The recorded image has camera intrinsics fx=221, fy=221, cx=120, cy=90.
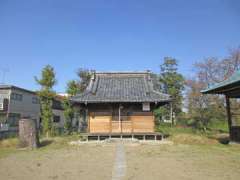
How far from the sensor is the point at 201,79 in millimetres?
28500

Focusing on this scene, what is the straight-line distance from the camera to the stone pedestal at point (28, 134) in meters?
13.0

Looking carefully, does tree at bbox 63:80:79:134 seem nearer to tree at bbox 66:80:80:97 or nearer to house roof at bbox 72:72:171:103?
tree at bbox 66:80:80:97

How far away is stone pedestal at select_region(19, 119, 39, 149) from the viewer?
42.7ft

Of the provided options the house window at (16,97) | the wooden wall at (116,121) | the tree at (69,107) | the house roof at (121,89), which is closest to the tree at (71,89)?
the tree at (69,107)

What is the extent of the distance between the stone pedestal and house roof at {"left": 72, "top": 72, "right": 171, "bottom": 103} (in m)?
3.43

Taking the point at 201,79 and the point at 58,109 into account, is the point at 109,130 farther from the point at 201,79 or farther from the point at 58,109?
the point at 58,109

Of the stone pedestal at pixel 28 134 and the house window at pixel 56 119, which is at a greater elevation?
the house window at pixel 56 119

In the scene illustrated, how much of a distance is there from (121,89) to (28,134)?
7784mm

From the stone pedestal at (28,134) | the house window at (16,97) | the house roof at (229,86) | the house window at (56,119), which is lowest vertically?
the stone pedestal at (28,134)

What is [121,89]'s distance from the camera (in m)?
17.8

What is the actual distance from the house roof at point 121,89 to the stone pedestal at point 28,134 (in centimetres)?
343

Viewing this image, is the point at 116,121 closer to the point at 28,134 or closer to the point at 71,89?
the point at 28,134

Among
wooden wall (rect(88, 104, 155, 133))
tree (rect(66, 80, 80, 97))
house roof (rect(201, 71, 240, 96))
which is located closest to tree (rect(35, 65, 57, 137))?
tree (rect(66, 80, 80, 97))

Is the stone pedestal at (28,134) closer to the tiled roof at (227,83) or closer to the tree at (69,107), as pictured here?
the tree at (69,107)
